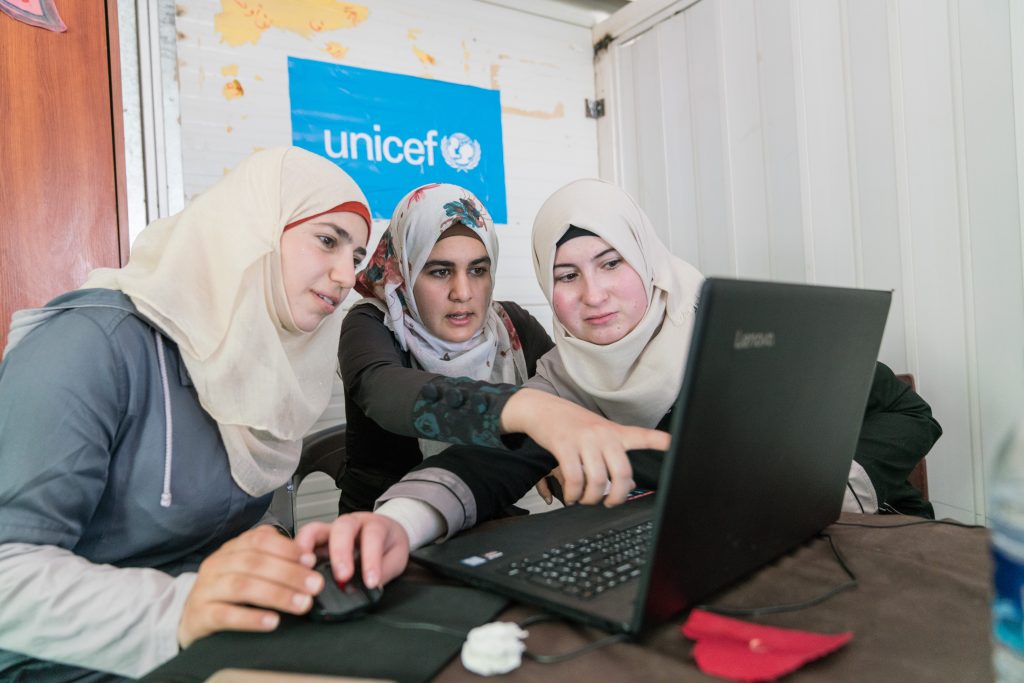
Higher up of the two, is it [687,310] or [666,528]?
[687,310]

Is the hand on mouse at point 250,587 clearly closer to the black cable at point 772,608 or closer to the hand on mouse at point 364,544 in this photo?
the hand on mouse at point 364,544

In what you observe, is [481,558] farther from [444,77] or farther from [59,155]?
[444,77]

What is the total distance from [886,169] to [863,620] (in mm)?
1614

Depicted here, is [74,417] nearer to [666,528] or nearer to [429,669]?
[429,669]

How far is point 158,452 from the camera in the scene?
3.01ft

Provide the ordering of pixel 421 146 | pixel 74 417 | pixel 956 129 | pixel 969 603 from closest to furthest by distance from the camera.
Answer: pixel 969 603 < pixel 74 417 < pixel 956 129 < pixel 421 146

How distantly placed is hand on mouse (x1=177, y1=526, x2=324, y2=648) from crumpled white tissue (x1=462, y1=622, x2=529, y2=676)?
0.52 ft

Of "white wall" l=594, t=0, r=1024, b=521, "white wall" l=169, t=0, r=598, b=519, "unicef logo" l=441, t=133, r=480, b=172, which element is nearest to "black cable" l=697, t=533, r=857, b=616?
"white wall" l=594, t=0, r=1024, b=521

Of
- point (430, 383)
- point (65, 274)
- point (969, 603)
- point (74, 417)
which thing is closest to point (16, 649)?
point (74, 417)

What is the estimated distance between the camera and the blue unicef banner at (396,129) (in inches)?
88.0

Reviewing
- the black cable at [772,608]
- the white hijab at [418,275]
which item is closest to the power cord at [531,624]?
the black cable at [772,608]

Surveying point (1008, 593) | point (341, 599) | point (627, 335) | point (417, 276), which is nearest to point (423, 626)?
point (341, 599)

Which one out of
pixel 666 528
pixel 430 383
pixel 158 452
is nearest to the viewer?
pixel 666 528

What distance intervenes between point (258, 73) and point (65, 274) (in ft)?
2.76
